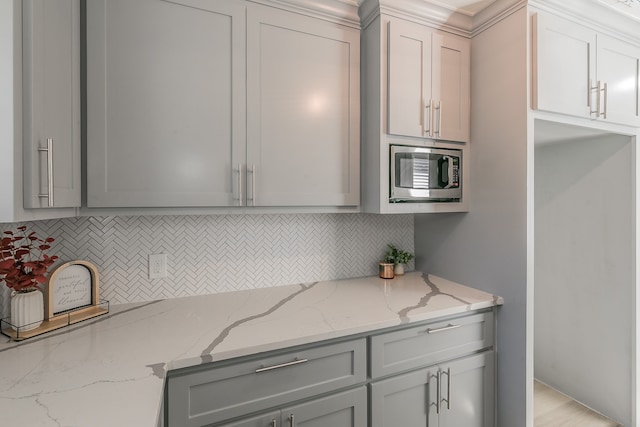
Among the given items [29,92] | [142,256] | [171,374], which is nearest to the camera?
[29,92]

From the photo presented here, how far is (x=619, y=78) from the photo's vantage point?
5.94ft

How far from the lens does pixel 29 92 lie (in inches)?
37.1

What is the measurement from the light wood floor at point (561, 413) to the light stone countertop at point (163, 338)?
1127 mm

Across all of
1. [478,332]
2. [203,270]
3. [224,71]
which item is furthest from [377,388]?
[224,71]

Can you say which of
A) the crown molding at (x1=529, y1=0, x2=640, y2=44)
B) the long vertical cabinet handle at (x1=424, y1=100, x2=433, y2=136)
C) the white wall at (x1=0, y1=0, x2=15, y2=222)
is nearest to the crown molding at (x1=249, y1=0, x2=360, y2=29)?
the long vertical cabinet handle at (x1=424, y1=100, x2=433, y2=136)

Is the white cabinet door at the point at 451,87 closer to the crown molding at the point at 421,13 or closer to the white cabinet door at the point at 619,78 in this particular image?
the crown molding at the point at 421,13

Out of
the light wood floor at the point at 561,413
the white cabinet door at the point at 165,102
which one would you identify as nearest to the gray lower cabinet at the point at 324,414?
the white cabinet door at the point at 165,102

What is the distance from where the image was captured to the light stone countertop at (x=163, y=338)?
84 cm

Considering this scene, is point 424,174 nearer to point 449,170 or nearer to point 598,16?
point 449,170

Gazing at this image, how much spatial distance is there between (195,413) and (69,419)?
0.42 metres

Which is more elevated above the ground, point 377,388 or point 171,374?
point 171,374

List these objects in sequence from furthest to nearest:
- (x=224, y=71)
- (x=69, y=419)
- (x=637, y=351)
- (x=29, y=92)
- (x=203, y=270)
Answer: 1. (x=637, y=351)
2. (x=203, y=270)
3. (x=224, y=71)
4. (x=29, y=92)
5. (x=69, y=419)

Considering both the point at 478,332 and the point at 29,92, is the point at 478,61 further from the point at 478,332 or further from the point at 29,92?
the point at 29,92

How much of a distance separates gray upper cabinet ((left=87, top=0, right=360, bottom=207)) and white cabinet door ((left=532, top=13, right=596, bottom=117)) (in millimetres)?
839
